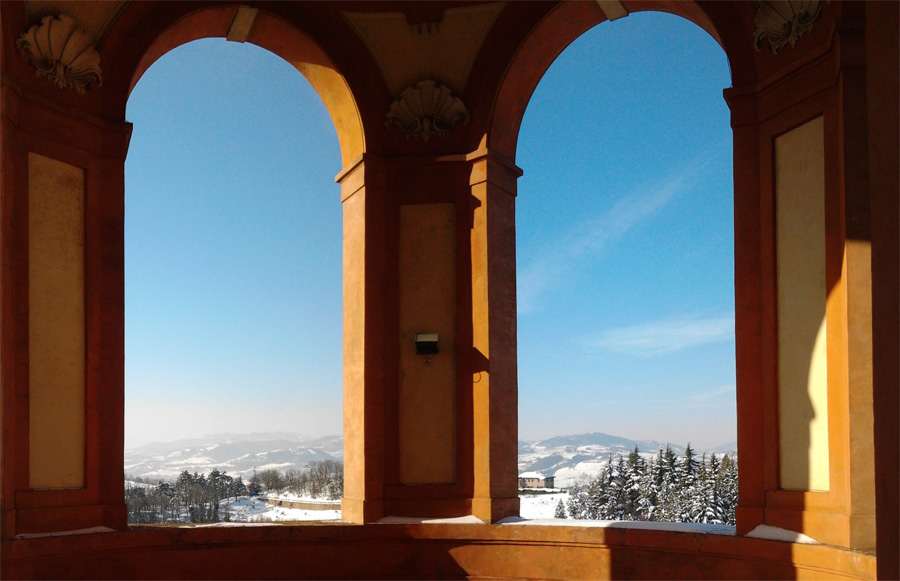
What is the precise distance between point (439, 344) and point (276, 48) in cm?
328

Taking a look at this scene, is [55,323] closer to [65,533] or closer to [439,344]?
[65,533]

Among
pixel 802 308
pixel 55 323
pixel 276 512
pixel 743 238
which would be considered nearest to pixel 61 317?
pixel 55 323

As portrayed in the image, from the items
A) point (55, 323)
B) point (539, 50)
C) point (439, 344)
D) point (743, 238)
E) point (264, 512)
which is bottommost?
point (264, 512)

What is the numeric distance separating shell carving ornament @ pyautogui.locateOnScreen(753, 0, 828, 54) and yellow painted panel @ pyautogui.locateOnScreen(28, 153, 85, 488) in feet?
18.5

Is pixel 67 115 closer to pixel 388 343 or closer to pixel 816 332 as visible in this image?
pixel 388 343

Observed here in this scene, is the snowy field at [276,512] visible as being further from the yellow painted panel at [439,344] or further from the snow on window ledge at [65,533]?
the snow on window ledge at [65,533]

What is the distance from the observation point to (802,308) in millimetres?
6559

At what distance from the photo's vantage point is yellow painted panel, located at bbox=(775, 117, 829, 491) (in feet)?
20.9

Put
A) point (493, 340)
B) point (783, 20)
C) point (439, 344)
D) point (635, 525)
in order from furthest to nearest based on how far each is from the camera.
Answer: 1. point (439, 344)
2. point (493, 340)
3. point (635, 525)
4. point (783, 20)

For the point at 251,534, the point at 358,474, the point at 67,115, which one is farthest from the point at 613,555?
the point at 67,115

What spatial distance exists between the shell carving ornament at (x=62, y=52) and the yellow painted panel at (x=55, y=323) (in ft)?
2.29

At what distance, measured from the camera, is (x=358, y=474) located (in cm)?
809

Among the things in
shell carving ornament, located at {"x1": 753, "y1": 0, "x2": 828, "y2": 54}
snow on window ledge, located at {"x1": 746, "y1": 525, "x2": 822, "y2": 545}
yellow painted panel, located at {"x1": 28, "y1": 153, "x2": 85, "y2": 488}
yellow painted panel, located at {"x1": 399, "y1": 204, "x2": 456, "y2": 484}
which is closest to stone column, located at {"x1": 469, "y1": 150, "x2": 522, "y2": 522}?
yellow painted panel, located at {"x1": 399, "y1": 204, "x2": 456, "y2": 484}

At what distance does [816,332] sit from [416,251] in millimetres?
3708
